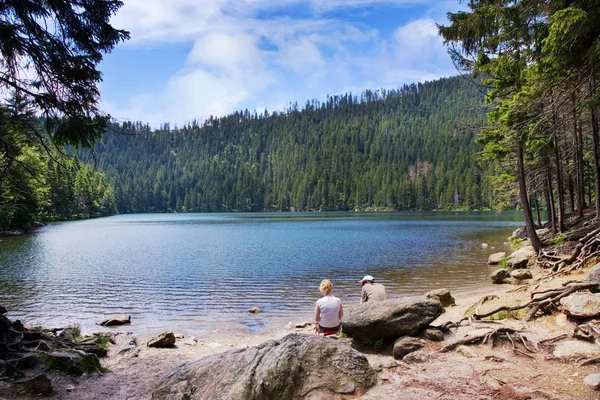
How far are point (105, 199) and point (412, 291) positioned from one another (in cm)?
14480

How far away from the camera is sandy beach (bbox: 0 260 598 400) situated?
6043mm

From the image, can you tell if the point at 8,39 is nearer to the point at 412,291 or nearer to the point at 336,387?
the point at 336,387

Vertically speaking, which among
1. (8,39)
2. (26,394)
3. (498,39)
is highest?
(498,39)

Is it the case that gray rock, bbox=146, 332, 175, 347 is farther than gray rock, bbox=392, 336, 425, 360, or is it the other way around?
gray rock, bbox=146, 332, 175, 347

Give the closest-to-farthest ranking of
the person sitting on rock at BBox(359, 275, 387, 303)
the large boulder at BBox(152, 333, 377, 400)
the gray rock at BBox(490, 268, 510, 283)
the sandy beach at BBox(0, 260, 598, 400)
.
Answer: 1. the large boulder at BBox(152, 333, 377, 400)
2. the sandy beach at BBox(0, 260, 598, 400)
3. the person sitting on rock at BBox(359, 275, 387, 303)
4. the gray rock at BBox(490, 268, 510, 283)

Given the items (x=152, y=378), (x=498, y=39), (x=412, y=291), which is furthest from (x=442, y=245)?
(x=152, y=378)

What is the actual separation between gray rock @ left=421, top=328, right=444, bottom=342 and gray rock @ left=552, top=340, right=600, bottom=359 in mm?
2065

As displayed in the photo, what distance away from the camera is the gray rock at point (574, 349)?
6.95 meters

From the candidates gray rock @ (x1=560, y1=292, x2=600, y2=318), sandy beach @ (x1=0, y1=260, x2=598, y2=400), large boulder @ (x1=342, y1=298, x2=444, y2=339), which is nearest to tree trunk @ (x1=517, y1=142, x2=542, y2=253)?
sandy beach @ (x1=0, y1=260, x2=598, y2=400)

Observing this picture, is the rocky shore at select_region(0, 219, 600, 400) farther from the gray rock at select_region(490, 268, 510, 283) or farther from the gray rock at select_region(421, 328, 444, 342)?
the gray rock at select_region(490, 268, 510, 283)

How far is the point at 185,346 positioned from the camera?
12484 mm

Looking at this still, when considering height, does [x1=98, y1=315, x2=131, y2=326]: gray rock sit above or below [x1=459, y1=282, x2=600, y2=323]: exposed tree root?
below

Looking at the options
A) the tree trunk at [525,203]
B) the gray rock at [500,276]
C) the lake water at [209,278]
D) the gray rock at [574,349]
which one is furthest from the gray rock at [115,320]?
the tree trunk at [525,203]

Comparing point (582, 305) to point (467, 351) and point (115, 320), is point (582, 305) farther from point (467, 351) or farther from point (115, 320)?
point (115, 320)
